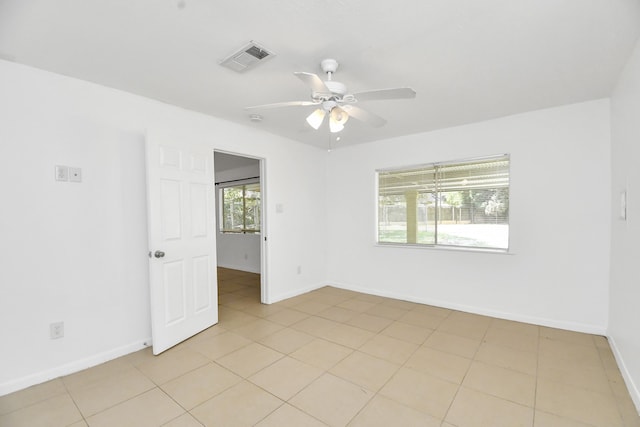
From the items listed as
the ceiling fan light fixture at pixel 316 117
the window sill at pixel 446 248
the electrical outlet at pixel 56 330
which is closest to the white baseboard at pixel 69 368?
the electrical outlet at pixel 56 330

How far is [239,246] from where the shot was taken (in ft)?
21.8

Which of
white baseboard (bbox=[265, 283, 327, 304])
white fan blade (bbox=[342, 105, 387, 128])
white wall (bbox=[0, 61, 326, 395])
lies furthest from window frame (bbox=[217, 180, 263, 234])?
white fan blade (bbox=[342, 105, 387, 128])

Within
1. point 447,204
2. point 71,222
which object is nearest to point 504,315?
point 447,204

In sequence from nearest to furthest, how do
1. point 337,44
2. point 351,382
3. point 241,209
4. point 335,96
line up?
point 337,44
point 335,96
point 351,382
point 241,209

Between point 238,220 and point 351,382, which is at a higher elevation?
point 238,220

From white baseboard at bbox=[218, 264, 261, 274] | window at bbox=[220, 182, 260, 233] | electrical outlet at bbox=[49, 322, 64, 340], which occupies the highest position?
window at bbox=[220, 182, 260, 233]

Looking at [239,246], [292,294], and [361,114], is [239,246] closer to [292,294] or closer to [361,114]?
[292,294]

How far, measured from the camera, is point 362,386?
81.7 inches

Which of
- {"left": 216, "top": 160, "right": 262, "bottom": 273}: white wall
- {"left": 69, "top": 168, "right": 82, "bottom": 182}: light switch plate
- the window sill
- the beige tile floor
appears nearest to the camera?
the beige tile floor

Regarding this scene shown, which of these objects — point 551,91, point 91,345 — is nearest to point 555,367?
point 551,91

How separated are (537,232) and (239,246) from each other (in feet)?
18.4

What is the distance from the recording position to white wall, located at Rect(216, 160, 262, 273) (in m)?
6.24

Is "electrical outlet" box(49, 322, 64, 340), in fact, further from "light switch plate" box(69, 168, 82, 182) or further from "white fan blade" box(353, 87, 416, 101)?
"white fan blade" box(353, 87, 416, 101)

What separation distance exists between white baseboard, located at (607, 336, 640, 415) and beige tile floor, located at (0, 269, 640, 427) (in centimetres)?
4
